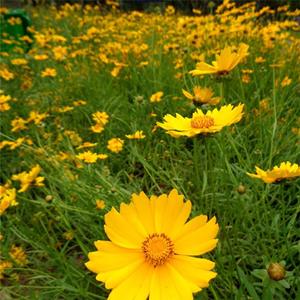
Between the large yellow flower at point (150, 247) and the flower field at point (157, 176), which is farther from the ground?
the large yellow flower at point (150, 247)

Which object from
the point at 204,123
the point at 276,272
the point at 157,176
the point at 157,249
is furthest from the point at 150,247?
the point at 157,176

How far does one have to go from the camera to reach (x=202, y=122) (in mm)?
805

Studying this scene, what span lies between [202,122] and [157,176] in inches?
24.8

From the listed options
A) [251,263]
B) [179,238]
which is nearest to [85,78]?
[251,263]

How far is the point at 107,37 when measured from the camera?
123 inches

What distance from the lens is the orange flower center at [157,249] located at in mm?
572

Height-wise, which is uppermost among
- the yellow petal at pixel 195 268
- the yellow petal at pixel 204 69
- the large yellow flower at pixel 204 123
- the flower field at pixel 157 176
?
the yellow petal at pixel 204 69

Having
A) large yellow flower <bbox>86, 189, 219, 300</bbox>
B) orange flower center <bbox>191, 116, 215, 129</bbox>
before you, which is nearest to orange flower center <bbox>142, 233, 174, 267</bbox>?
large yellow flower <bbox>86, 189, 219, 300</bbox>

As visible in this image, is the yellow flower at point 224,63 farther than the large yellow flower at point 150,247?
Yes

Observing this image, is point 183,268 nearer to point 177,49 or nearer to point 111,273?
point 111,273

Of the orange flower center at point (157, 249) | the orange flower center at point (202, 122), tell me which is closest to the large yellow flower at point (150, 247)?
the orange flower center at point (157, 249)

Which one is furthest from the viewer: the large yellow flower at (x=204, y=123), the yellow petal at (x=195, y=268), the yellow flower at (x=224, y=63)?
the yellow flower at (x=224, y=63)

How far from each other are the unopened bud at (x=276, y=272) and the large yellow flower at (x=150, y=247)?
4.6 inches

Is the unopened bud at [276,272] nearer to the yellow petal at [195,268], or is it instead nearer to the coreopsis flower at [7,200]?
the yellow petal at [195,268]
